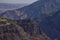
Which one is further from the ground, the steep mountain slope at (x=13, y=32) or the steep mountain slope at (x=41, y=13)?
the steep mountain slope at (x=41, y=13)

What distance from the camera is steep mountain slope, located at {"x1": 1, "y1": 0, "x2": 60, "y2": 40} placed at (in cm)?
173

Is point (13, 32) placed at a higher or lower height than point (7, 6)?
lower

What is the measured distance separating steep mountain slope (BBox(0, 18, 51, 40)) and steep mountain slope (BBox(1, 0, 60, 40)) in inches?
2.5

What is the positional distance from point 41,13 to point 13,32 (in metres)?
0.42

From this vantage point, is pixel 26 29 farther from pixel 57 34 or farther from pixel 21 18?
pixel 57 34

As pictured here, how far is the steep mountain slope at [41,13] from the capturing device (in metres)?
1.73

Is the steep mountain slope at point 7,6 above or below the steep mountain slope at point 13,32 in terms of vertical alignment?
above

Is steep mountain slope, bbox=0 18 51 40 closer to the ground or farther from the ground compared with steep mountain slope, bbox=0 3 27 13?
closer to the ground

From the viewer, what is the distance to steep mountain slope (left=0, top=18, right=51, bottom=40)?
5.54 feet

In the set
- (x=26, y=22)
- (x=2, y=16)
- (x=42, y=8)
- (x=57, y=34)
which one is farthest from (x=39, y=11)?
(x=2, y=16)

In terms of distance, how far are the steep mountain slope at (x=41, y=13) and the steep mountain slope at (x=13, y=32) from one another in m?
0.06

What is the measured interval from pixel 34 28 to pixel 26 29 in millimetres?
100

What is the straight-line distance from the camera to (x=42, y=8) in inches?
69.2

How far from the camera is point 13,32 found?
1.70 meters
